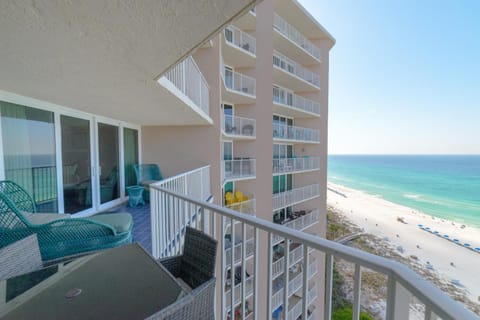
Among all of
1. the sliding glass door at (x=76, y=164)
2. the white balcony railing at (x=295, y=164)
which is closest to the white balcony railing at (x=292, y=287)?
the white balcony railing at (x=295, y=164)

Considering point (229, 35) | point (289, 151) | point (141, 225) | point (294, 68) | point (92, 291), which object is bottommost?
point (141, 225)

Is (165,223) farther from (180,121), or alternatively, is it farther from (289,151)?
(289,151)

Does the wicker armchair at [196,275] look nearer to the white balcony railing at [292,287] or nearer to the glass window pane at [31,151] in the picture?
the glass window pane at [31,151]

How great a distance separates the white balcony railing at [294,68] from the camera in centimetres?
970

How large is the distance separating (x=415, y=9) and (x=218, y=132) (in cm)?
2126

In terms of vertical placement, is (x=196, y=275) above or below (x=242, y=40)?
below

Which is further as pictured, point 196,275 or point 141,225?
point 141,225

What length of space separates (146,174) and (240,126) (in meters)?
4.28

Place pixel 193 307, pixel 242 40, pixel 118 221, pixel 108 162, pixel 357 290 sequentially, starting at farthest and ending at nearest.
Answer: pixel 242 40
pixel 108 162
pixel 118 221
pixel 193 307
pixel 357 290

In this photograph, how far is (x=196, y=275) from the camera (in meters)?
1.55

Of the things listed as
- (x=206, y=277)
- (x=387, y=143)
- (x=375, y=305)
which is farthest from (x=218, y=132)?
(x=387, y=143)

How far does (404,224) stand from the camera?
18.6m

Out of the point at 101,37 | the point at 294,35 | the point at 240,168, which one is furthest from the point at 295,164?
the point at 101,37

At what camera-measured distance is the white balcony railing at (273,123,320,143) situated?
32.8ft
